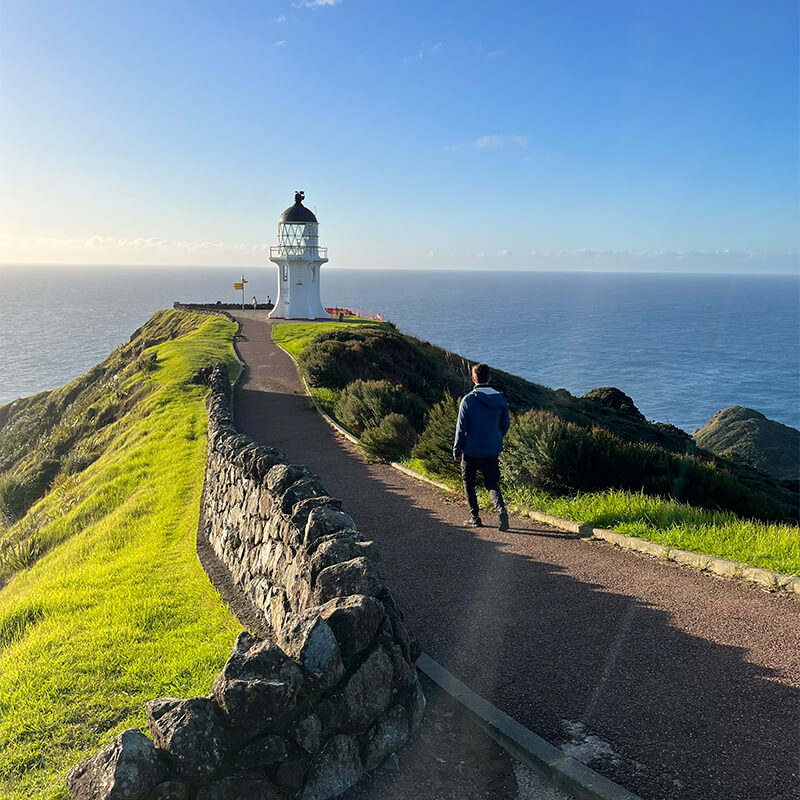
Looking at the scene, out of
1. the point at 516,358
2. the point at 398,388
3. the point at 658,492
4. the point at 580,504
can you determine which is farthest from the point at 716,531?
the point at 516,358

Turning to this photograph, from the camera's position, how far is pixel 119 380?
90.3 ft

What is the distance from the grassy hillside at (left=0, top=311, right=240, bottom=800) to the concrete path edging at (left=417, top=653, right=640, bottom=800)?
2001mm

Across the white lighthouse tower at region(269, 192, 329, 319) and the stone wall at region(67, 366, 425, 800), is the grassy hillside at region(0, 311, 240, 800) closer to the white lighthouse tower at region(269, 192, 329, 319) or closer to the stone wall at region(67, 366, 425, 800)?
the stone wall at region(67, 366, 425, 800)

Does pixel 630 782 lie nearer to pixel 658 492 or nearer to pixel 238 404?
pixel 658 492

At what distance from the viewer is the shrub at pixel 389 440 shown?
13.6 meters

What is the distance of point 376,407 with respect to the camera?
15742 mm

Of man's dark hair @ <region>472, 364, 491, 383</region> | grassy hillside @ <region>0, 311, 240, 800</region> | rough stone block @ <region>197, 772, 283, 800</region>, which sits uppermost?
man's dark hair @ <region>472, 364, 491, 383</region>

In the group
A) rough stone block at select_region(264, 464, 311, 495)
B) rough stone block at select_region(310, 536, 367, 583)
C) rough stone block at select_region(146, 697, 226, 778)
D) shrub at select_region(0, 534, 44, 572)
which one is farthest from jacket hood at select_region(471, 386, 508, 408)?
shrub at select_region(0, 534, 44, 572)

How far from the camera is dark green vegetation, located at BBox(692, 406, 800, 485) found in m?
37.2

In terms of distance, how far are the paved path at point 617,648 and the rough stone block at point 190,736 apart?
2.09 meters

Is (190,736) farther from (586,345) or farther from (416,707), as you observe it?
(586,345)

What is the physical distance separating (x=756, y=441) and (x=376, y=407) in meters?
31.4

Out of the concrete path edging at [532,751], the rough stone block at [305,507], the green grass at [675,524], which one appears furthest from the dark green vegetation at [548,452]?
the concrete path edging at [532,751]

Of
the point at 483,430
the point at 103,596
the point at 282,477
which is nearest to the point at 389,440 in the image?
the point at 483,430
